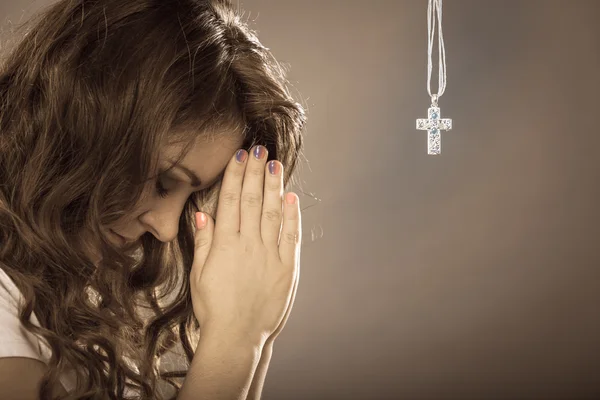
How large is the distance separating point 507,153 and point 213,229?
160 centimetres

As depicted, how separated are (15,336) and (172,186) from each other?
35 cm

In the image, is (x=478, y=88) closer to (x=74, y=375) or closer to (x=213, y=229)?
(x=213, y=229)

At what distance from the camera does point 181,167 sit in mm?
1148

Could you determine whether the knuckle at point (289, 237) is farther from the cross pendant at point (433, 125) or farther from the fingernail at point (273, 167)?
the cross pendant at point (433, 125)

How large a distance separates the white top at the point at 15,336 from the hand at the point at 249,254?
243 mm

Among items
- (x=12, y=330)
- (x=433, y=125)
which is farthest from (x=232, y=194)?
(x=433, y=125)

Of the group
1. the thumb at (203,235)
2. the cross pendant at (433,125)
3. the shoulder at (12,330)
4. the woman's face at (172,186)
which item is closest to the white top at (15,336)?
the shoulder at (12,330)

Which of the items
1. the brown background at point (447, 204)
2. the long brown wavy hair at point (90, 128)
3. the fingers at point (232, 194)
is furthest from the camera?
the brown background at point (447, 204)

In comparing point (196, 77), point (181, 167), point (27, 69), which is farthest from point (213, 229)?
point (27, 69)

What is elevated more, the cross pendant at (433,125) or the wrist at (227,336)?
the cross pendant at (433,125)

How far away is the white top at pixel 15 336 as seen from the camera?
0.97 meters

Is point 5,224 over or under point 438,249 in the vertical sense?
under

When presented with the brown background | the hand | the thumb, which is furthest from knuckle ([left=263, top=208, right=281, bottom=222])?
the brown background

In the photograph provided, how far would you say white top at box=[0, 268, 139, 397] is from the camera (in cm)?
97
